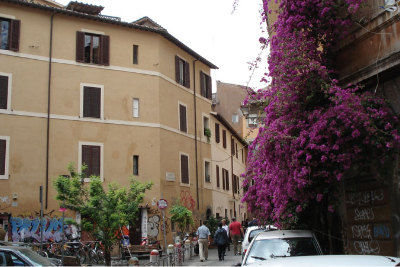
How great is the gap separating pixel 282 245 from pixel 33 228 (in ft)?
56.2

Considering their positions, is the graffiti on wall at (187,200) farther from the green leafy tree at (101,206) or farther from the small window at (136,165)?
the green leafy tree at (101,206)

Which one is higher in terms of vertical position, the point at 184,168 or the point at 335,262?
the point at 184,168

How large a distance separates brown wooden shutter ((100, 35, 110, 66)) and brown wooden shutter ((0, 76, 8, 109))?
5.45 metres

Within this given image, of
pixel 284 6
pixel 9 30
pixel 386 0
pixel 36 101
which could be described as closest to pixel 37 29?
pixel 9 30

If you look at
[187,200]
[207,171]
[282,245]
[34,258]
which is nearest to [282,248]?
[282,245]

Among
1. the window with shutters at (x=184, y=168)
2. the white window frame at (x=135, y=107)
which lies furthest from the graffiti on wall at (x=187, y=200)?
the white window frame at (x=135, y=107)

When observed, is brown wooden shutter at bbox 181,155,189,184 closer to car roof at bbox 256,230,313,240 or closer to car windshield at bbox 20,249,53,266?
car windshield at bbox 20,249,53,266

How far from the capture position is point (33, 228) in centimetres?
2362

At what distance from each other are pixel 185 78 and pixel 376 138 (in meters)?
22.7

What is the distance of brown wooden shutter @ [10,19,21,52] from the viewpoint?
24.9m

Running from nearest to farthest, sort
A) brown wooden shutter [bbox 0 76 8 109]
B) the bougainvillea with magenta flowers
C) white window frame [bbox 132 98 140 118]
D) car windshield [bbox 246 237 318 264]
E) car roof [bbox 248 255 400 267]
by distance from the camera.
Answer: car roof [bbox 248 255 400 267] < car windshield [bbox 246 237 318 264] < the bougainvillea with magenta flowers < brown wooden shutter [bbox 0 76 8 109] < white window frame [bbox 132 98 140 118]

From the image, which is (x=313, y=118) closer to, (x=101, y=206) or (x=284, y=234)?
(x=284, y=234)

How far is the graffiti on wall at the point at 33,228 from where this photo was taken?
23188mm

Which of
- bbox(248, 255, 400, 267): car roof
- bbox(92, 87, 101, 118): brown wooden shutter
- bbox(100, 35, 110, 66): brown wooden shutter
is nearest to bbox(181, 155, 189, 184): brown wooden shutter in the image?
bbox(92, 87, 101, 118): brown wooden shutter
